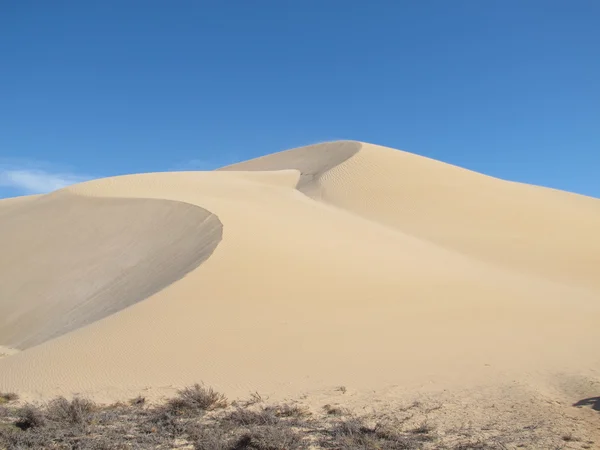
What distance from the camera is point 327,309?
10.9 m

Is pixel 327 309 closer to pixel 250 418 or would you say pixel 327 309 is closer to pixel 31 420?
pixel 250 418

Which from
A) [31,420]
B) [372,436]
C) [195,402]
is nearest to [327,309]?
[195,402]

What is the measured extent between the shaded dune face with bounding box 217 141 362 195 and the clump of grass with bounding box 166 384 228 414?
2005 centimetres

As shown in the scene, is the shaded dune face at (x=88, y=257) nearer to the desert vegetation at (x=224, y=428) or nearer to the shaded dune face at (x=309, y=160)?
the desert vegetation at (x=224, y=428)

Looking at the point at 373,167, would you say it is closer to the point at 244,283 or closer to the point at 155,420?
the point at 244,283

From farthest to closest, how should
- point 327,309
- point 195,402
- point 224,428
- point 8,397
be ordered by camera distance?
point 327,309 < point 8,397 < point 195,402 < point 224,428

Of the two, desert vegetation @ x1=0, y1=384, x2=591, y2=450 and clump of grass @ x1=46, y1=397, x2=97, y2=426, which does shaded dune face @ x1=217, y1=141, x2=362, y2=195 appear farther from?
clump of grass @ x1=46, y1=397, x2=97, y2=426

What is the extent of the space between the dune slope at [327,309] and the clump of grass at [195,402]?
83 centimetres

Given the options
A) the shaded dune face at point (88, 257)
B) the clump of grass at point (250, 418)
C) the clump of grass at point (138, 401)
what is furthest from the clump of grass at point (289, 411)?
the shaded dune face at point (88, 257)

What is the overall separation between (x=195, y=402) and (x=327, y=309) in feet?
15.4

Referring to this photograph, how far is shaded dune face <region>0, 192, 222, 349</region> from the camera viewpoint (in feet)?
40.7

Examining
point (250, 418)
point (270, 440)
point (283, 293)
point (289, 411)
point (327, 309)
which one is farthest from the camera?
point (283, 293)

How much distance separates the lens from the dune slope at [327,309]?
8.18 m

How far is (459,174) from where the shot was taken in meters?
32.1
